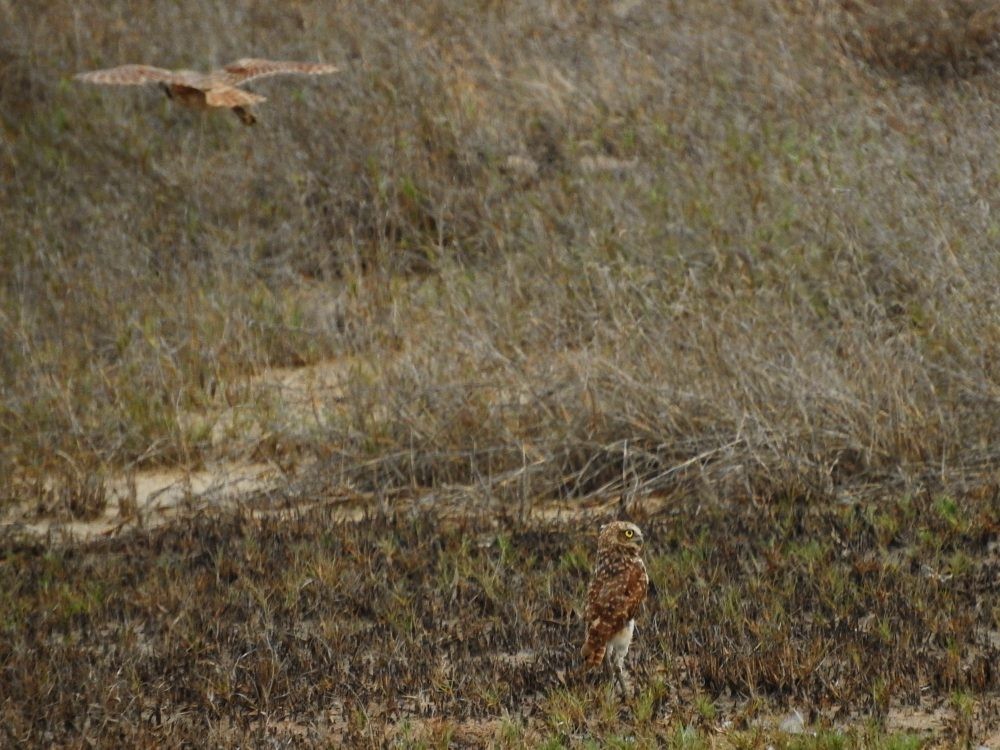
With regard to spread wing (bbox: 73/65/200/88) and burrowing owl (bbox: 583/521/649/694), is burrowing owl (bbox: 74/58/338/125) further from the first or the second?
burrowing owl (bbox: 583/521/649/694)

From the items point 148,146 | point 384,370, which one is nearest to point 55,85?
point 148,146

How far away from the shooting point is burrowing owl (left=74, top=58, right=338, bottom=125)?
7.06 meters

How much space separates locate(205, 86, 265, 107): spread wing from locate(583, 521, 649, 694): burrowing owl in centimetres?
337

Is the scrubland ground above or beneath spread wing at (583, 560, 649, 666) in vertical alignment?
beneath

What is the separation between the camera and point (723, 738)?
4062 millimetres

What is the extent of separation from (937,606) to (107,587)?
9.65ft

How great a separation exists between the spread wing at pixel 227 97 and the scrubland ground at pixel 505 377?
126cm

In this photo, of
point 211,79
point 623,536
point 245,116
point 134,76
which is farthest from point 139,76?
point 623,536

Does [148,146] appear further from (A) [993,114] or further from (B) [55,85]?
(A) [993,114]

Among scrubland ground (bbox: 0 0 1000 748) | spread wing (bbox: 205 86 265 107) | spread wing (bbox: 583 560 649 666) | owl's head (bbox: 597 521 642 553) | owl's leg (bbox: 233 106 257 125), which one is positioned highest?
spread wing (bbox: 205 86 265 107)

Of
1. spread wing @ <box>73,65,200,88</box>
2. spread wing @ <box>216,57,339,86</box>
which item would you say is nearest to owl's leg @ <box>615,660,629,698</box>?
spread wing @ <box>216,57,339,86</box>

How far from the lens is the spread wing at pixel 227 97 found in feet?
23.2

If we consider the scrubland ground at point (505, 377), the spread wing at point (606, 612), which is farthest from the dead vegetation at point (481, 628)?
the spread wing at point (606, 612)

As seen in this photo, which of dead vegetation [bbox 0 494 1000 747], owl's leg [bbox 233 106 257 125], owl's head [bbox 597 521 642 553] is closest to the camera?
dead vegetation [bbox 0 494 1000 747]
